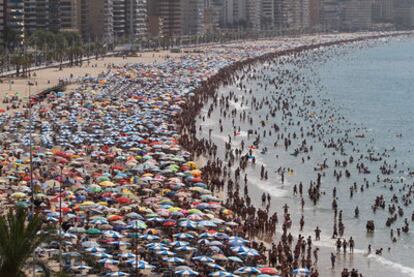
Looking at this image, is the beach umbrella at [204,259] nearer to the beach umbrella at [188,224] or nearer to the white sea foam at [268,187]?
the beach umbrella at [188,224]

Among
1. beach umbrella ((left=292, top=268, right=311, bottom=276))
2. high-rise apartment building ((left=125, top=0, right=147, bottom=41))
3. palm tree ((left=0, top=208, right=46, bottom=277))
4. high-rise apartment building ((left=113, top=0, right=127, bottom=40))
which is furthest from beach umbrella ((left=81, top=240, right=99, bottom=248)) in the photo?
high-rise apartment building ((left=125, top=0, right=147, bottom=41))

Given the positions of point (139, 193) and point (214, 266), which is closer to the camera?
point (214, 266)

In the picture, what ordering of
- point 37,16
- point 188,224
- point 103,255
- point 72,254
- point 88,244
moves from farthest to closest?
1. point 37,16
2. point 188,224
3. point 88,244
4. point 103,255
5. point 72,254

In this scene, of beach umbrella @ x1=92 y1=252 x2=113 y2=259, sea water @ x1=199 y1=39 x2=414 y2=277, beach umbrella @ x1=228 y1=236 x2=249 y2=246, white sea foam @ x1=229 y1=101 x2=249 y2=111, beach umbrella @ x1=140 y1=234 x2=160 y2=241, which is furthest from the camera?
white sea foam @ x1=229 y1=101 x2=249 y2=111

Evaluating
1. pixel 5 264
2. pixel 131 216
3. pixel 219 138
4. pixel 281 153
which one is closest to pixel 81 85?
pixel 219 138

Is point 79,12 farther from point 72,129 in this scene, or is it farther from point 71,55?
point 72,129

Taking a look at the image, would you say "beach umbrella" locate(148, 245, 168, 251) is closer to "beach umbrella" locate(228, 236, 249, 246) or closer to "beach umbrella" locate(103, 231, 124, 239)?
"beach umbrella" locate(103, 231, 124, 239)

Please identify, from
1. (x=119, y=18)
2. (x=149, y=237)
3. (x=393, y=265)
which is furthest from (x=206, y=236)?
(x=119, y=18)

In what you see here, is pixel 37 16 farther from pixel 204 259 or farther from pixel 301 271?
pixel 301 271
